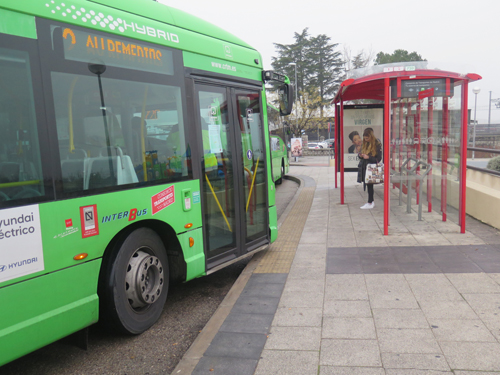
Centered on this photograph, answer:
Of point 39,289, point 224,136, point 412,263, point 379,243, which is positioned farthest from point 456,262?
point 39,289

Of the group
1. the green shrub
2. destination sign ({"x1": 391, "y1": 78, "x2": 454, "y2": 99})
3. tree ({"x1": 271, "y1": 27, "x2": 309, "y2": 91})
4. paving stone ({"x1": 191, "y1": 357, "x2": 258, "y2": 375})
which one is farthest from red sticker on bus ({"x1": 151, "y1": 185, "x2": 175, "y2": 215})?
tree ({"x1": 271, "y1": 27, "x2": 309, "y2": 91})

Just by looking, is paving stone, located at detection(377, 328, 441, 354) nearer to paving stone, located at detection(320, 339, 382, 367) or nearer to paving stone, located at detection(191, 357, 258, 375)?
paving stone, located at detection(320, 339, 382, 367)

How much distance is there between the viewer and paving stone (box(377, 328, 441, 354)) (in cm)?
336

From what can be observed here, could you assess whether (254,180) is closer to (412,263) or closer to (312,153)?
(412,263)

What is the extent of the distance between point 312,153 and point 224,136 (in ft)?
131

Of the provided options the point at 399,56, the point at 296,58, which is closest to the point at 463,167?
the point at 399,56

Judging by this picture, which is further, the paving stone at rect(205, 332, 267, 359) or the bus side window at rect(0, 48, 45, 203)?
the paving stone at rect(205, 332, 267, 359)

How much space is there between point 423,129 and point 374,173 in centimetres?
135

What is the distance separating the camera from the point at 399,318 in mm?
3941

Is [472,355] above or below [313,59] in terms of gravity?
below

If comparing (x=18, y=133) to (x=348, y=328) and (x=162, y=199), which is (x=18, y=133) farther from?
(x=348, y=328)

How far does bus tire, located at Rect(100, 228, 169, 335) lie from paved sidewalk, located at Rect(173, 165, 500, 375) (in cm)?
60

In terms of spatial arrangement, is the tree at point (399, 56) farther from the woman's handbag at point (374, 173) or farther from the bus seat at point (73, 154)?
the bus seat at point (73, 154)

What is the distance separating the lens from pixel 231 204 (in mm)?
→ 5402
